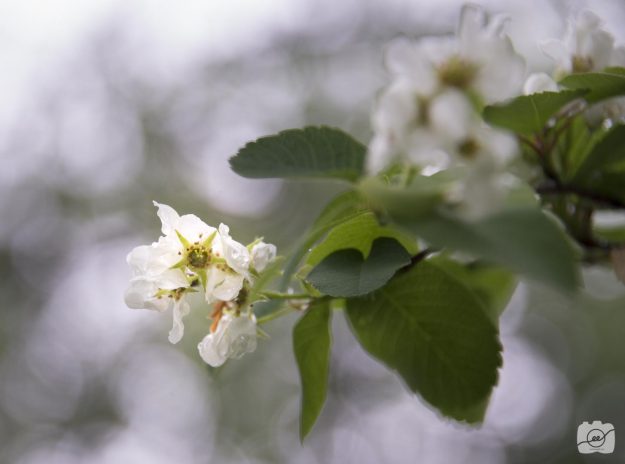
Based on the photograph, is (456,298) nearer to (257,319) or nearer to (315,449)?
(257,319)

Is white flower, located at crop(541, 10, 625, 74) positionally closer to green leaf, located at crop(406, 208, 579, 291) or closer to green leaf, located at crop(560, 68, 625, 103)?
green leaf, located at crop(560, 68, 625, 103)

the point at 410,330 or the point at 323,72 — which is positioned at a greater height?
the point at 410,330

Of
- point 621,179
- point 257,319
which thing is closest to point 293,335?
point 257,319

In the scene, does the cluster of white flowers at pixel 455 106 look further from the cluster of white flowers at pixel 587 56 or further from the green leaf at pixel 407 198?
the cluster of white flowers at pixel 587 56

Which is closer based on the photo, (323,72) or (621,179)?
(621,179)

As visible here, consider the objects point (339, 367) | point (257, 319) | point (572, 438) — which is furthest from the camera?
point (339, 367)
